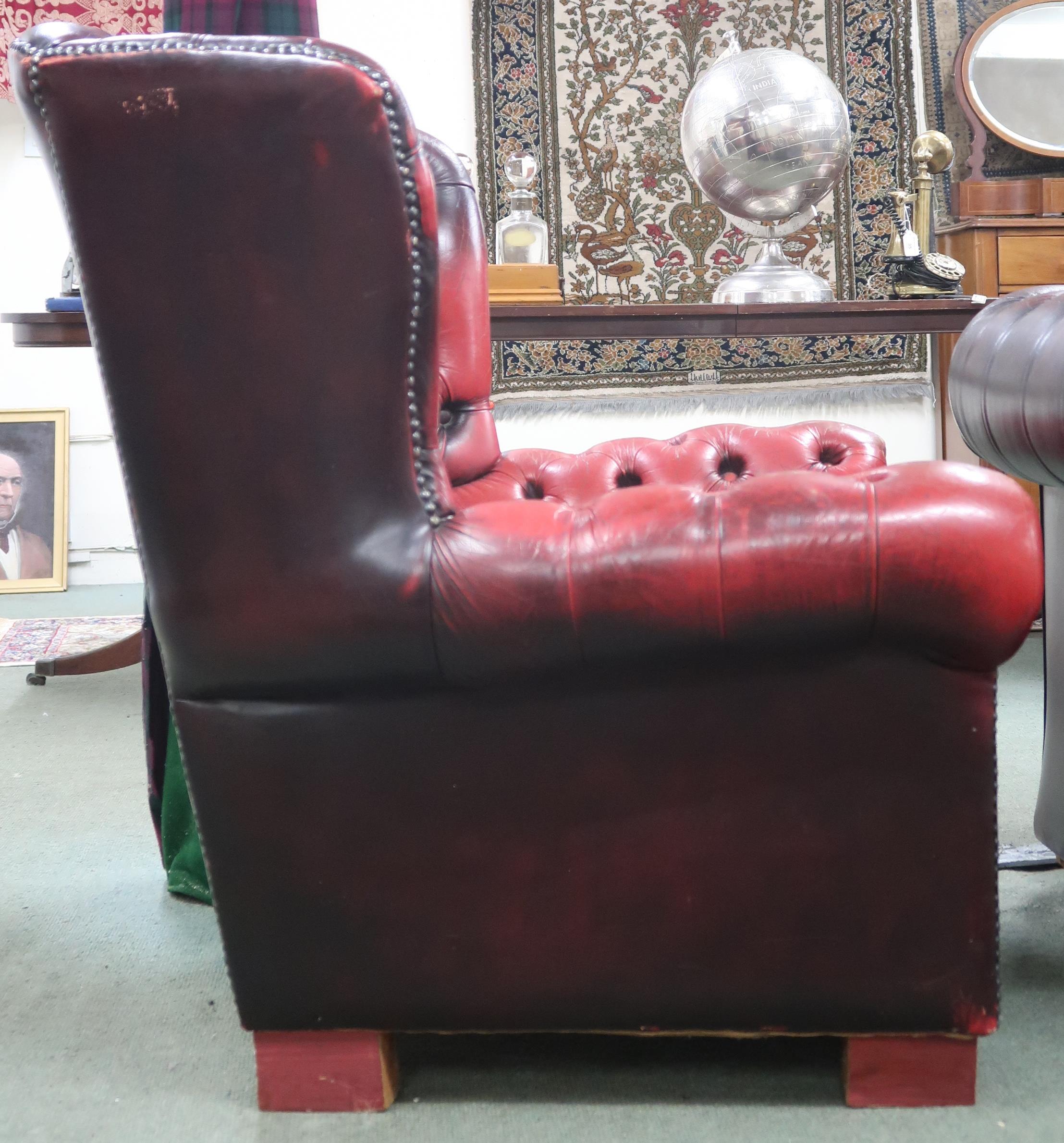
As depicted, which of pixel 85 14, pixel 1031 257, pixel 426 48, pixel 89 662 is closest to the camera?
pixel 89 662

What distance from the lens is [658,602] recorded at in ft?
2.50

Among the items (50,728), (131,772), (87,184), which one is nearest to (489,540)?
(87,184)

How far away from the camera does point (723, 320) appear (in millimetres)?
1968

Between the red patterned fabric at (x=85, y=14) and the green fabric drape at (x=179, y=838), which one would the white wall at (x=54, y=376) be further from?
the green fabric drape at (x=179, y=838)

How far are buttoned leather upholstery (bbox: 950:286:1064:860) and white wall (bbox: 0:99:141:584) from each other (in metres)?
2.93

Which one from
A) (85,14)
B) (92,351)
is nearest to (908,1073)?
(92,351)

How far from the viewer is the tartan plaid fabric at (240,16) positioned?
199cm

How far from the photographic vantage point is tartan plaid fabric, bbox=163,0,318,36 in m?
1.99

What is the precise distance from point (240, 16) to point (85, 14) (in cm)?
169

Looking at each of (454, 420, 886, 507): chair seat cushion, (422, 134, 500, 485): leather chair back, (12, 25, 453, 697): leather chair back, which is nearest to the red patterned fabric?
(422, 134, 500, 485): leather chair back

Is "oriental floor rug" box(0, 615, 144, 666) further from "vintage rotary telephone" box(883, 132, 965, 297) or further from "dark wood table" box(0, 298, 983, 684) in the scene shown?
"vintage rotary telephone" box(883, 132, 965, 297)

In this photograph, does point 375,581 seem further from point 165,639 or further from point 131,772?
point 131,772

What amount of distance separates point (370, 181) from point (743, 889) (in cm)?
55

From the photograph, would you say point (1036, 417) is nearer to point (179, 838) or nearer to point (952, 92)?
point (179, 838)
